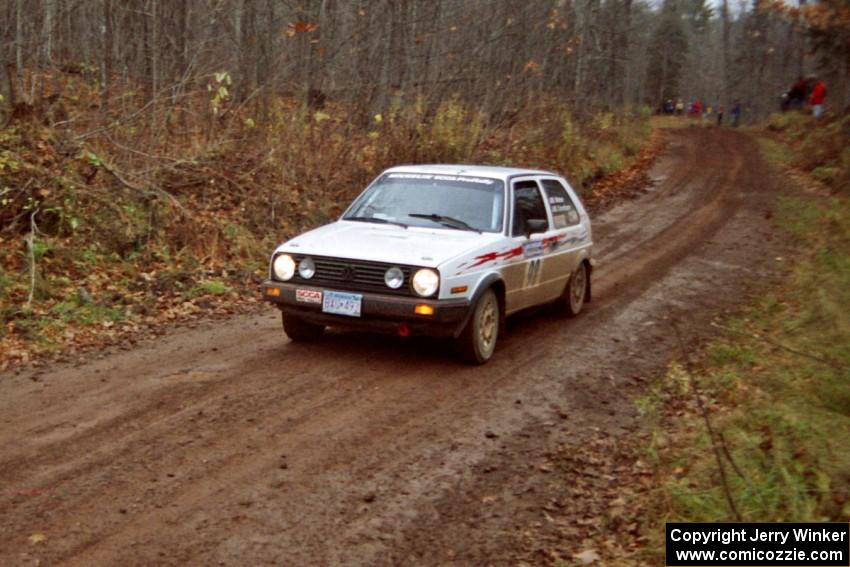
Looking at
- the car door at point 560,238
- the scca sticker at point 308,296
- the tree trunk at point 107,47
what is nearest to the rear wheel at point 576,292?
the car door at point 560,238

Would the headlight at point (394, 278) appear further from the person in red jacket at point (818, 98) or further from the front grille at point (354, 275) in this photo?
the person in red jacket at point (818, 98)

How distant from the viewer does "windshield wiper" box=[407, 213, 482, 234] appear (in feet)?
28.3

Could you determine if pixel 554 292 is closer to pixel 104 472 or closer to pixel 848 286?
pixel 848 286

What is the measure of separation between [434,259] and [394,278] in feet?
1.21

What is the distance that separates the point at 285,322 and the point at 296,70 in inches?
376

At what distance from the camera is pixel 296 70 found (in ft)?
55.6

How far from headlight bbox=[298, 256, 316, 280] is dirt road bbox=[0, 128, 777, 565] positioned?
2.43 ft

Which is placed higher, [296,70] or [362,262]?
[296,70]

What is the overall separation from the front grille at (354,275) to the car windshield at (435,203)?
1.11m

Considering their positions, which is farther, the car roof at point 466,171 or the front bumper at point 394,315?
the car roof at point 466,171

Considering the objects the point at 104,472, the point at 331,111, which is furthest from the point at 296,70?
the point at 104,472

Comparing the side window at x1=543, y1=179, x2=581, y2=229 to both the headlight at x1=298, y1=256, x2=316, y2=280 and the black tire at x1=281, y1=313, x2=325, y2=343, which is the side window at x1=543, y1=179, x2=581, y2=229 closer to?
the black tire at x1=281, y1=313, x2=325, y2=343

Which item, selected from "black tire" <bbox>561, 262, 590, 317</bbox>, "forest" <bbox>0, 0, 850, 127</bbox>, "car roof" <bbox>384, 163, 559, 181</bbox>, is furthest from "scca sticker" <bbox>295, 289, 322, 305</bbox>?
"forest" <bbox>0, 0, 850, 127</bbox>

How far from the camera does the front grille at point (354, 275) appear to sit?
25.1 ft
